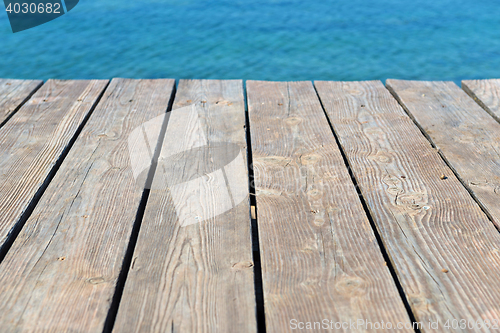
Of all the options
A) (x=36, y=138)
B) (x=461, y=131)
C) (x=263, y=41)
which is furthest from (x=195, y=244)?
(x=263, y=41)

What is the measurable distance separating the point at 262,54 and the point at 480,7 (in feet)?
10.8

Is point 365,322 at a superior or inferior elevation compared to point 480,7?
superior

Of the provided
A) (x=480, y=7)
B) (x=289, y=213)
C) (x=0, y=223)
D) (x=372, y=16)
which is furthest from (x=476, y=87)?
(x=480, y=7)

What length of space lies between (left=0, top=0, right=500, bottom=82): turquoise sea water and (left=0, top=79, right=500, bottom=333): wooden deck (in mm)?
3040

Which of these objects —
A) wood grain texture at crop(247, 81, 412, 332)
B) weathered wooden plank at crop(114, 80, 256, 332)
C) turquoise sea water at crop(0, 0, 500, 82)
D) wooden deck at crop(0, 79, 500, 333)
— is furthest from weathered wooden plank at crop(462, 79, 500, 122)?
turquoise sea water at crop(0, 0, 500, 82)

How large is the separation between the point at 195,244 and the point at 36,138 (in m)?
0.94

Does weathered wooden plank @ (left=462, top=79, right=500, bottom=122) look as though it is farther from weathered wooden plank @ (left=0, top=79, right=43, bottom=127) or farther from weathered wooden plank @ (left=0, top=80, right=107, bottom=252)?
weathered wooden plank @ (left=0, top=79, right=43, bottom=127)

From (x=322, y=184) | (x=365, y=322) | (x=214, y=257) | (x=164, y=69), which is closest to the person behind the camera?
(x=365, y=322)

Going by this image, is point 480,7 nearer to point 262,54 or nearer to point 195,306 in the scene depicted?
point 262,54

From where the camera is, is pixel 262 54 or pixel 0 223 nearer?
pixel 0 223

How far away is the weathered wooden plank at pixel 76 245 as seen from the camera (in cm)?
100

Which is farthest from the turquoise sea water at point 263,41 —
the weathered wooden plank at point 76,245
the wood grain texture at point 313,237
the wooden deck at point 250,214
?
the weathered wooden plank at point 76,245

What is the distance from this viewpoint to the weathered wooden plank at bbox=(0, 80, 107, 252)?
54.4 inches

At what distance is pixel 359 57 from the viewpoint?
521 cm
